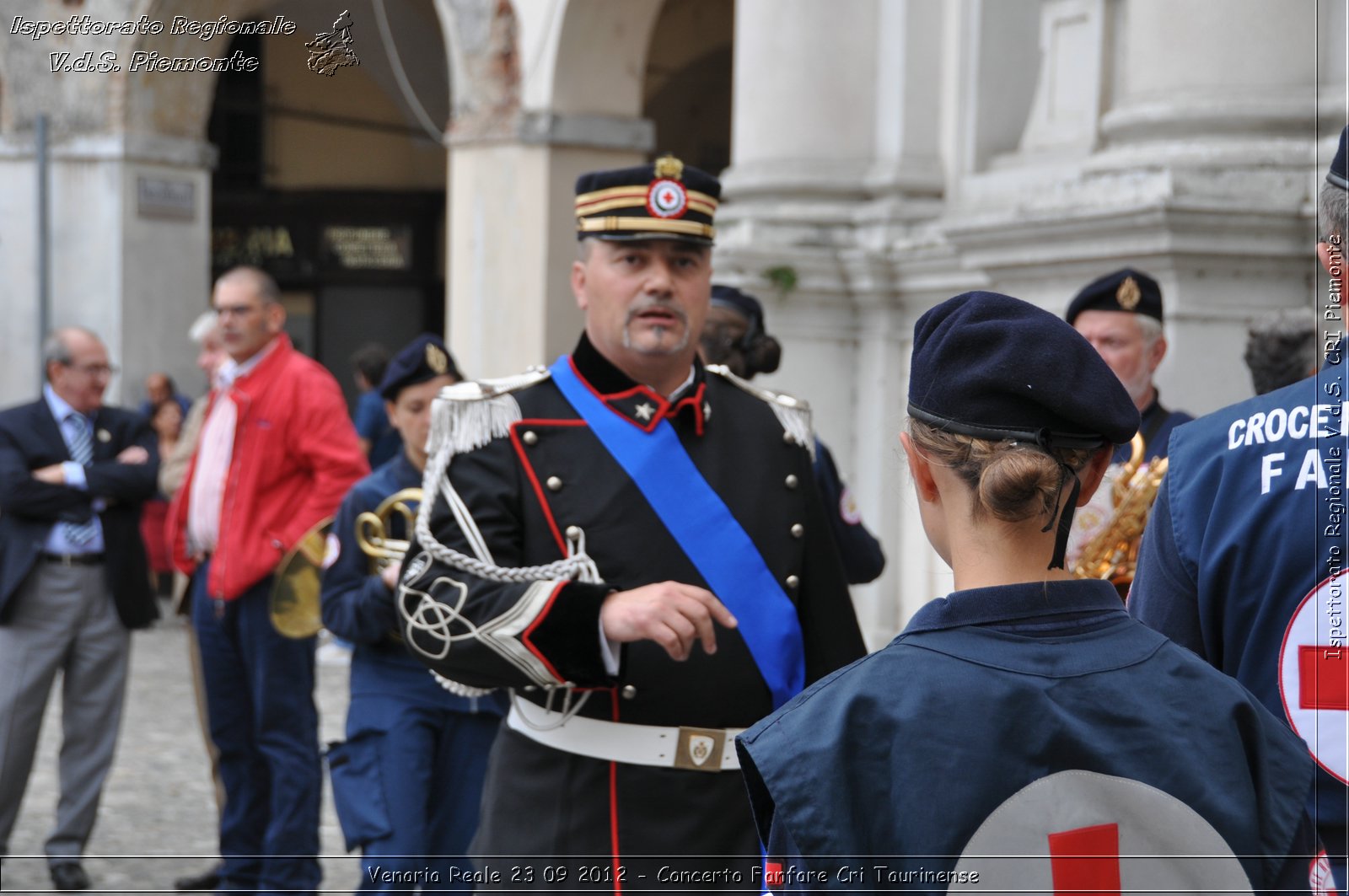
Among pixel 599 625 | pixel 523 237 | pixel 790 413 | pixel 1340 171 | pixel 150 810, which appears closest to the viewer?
pixel 1340 171

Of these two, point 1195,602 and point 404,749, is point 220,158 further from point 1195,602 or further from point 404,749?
point 1195,602

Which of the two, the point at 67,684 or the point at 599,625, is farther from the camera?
the point at 67,684

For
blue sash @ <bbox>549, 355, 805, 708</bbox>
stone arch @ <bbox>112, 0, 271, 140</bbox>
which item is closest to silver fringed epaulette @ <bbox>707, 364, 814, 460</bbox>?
blue sash @ <bbox>549, 355, 805, 708</bbox>

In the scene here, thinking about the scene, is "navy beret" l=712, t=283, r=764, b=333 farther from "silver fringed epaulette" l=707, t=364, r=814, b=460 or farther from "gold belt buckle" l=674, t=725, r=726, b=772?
"gold belt buckle" l=674, t=725, r=726, b=772

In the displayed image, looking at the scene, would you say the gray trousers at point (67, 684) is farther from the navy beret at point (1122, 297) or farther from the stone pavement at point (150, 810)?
the navy beret at point (1122, 297)

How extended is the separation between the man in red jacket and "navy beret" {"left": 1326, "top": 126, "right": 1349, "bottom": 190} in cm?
446

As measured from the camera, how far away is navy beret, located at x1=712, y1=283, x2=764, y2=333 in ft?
17.8

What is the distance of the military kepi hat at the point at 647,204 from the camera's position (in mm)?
3479

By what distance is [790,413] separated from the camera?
3561mm

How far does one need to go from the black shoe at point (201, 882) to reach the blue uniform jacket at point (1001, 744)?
16.6ft

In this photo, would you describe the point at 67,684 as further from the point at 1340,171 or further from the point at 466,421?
the point at 1340,171

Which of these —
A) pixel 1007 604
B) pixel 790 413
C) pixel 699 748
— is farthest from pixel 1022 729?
pixel 790 413

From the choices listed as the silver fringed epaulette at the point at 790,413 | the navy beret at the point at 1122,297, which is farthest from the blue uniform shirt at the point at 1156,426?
the silver fringed epaulette at the point at 790,413

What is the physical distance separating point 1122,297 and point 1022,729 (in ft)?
10.9
